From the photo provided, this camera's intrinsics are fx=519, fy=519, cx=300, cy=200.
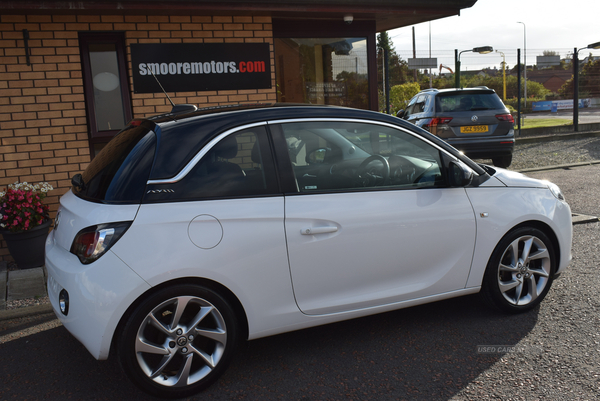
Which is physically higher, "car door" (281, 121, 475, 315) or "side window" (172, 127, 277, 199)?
"side window" (172, 127, 277, 199)

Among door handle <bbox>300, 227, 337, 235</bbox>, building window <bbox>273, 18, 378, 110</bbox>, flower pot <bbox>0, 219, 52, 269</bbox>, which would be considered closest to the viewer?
door handle <bbox>300, 227, 337, 235</bbox>

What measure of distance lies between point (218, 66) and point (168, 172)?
13.4 ft

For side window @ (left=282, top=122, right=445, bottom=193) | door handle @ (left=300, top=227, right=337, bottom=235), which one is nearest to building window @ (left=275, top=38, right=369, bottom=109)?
side window @ (left=282, top=122, right=445, bottom=193)

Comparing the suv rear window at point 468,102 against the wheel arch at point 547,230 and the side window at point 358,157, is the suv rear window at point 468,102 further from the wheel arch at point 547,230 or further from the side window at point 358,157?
the side window at point 358,157

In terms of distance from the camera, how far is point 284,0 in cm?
625

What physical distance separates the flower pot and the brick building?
597 millimetres

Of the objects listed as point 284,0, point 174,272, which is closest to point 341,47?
point 284,0

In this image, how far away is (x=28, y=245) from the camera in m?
5.64

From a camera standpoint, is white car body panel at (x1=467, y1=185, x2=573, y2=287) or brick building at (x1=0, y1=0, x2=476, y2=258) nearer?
white car body panel at (x1=467, y1=185, x2=573, y2=287)

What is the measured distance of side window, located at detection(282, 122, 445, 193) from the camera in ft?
11.0

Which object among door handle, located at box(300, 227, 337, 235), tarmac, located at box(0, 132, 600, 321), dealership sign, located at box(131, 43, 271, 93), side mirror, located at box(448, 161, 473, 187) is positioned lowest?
tarmac, located at box(0, 132, 600, 321)

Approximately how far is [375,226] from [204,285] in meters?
1.16

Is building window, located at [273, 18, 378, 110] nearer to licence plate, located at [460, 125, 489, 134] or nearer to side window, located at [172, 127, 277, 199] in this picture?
licence plate, located at [460, 125, 489, 134]

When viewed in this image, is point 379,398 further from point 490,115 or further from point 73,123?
point 490,115
